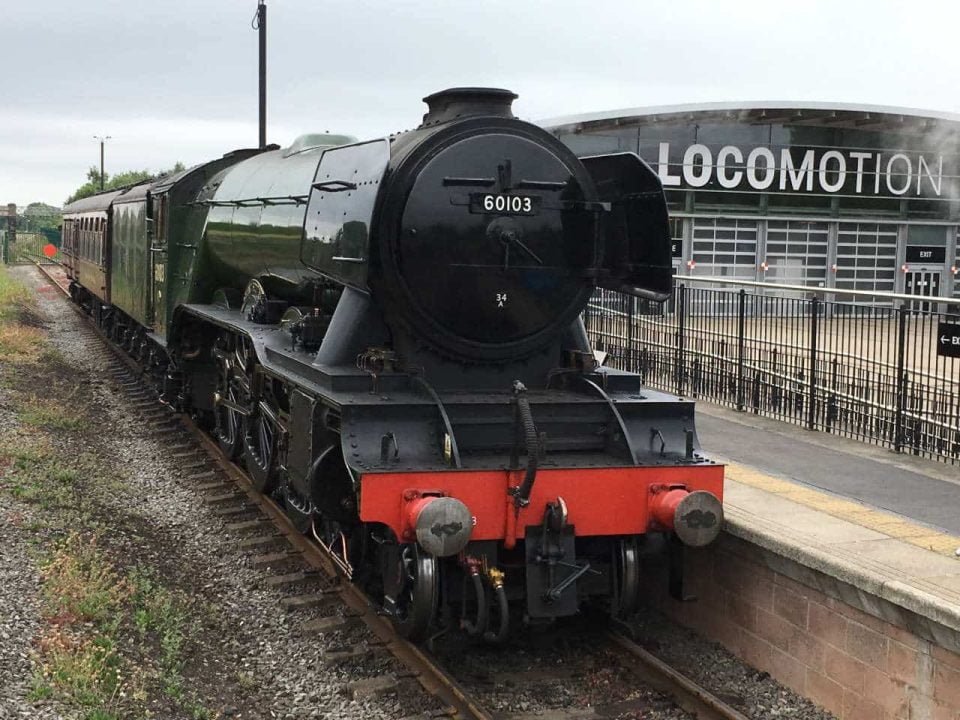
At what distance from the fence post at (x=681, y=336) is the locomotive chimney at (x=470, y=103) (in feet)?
19.2

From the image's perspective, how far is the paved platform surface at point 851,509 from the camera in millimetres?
4980

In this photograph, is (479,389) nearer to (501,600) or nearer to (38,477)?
(501,600)

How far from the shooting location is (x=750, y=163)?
2528 centimetres

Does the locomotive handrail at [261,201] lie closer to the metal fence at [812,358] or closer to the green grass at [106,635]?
the green grass at [106,635]

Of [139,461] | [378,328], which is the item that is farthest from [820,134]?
[378,328]

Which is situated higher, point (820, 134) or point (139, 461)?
point (820, 134)

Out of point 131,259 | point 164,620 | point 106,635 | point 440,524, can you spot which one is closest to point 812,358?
point 440,524

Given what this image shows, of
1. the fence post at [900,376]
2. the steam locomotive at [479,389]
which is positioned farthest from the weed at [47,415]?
the fence post at [900,376]

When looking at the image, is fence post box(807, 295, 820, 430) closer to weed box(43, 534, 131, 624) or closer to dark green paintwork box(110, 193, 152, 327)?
weed box(43, 534, 131, 624)

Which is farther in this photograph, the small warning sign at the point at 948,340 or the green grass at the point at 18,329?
the green grass at the point at 18,329

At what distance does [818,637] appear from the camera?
5.25 meters

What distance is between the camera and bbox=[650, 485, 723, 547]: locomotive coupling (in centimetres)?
536

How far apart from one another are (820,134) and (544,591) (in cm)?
2304

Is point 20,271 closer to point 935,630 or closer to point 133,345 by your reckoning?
point 133,345
